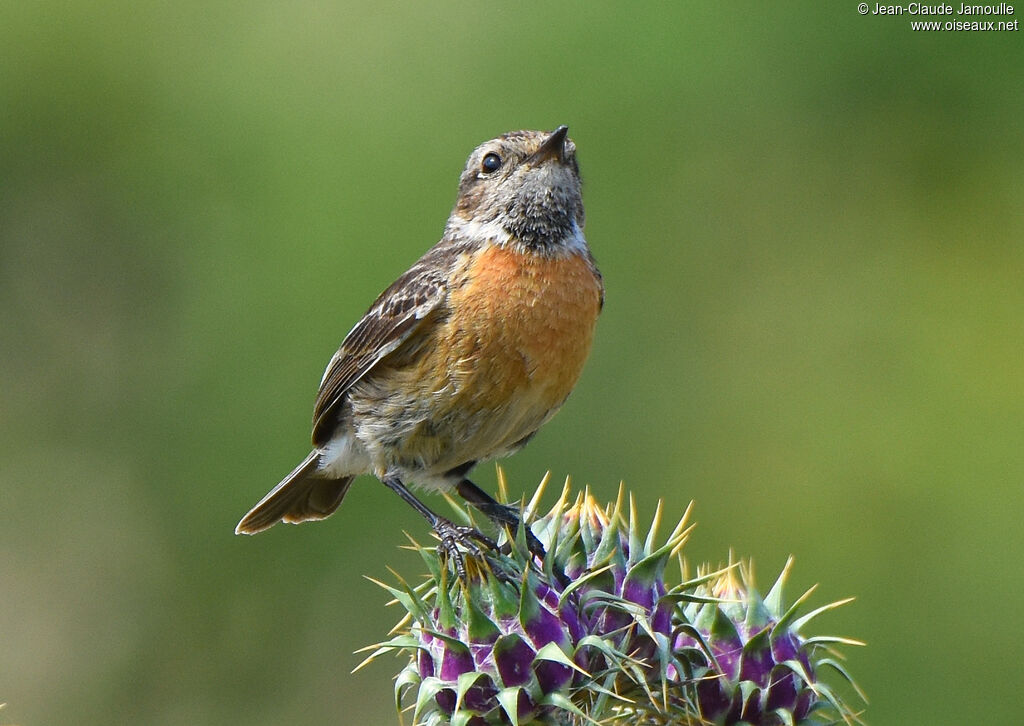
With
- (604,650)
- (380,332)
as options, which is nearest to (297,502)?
(380,332)

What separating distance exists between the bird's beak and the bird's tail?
1.69 metres

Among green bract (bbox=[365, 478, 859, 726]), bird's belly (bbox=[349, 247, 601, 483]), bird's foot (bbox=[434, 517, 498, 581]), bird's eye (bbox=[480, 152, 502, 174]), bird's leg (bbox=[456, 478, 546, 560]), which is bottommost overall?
green bract (bbox=[365, 478, 859, 726])

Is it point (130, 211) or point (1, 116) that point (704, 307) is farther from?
point (1, 116)

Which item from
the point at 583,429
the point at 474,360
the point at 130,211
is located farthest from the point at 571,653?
the point at 130,211

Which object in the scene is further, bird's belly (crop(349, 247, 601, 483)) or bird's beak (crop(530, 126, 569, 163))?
bird's beak (crop(530, 126, 569, 163))

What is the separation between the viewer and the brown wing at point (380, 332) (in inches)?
210

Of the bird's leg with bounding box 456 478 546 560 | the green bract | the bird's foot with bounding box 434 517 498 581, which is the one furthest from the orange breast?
the green bract

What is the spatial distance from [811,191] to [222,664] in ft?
17.2

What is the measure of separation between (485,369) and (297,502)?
58.9 inches

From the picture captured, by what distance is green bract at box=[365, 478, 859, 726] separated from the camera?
3801 millimetres

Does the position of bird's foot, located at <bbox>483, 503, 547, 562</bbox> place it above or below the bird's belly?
below

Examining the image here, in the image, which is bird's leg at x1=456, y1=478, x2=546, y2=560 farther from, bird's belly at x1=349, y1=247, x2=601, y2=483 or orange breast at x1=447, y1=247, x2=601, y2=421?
orange breast at x1=447, y1=247, x2=601, y2=421

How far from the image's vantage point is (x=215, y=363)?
877 centimetres
